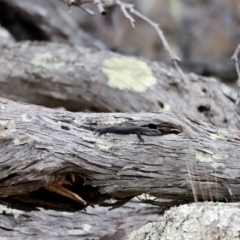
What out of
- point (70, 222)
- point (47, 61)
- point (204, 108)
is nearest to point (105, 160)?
point (70, 222)

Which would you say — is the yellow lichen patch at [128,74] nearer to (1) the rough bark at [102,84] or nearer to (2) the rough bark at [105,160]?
(1) the rough bark at [102,84]

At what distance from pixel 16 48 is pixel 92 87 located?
0.45 metres

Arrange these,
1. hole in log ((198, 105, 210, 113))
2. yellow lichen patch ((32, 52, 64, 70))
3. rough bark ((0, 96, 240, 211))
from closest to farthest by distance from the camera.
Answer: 1. rough bark ((0, 96, 240, 211))
2. hole in log ((198, 105, 210, 113))
3. yellow lichen patch ((32, 52, 64, 70))

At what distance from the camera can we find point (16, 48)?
7.93 ft

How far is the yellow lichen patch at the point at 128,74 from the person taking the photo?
2160 mm

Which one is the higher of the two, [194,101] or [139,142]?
[139,142]

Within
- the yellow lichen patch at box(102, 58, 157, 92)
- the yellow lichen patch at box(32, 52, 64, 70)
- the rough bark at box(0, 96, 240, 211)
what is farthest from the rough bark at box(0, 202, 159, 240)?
the yellow lichen patch at box(32, 52, 64, 70)

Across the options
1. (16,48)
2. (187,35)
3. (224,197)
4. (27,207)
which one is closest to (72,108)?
(16,48)

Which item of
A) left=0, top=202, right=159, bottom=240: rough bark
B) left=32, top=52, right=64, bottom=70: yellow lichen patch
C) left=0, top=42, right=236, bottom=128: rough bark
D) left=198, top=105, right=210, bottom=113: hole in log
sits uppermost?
left=32, top=52, right=64, bottom=70: yellow lichen patch

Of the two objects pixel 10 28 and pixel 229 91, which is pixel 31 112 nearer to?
pixel 229 91

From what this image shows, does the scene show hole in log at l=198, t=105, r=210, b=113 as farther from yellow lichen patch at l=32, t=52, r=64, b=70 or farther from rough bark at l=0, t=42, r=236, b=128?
yellow lichen patch at l=32, t=52, r=64, b=70

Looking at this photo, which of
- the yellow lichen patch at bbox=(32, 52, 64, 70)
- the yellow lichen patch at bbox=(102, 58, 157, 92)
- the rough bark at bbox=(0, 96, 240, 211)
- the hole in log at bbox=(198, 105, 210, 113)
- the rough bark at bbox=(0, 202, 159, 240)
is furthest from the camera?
the yellow lichen patch at bbox=(32, 52, 64, 70)

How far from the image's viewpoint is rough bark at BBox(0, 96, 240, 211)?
4.14 feet

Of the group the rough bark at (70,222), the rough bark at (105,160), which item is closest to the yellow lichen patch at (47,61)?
the rough bark at (70,222)
